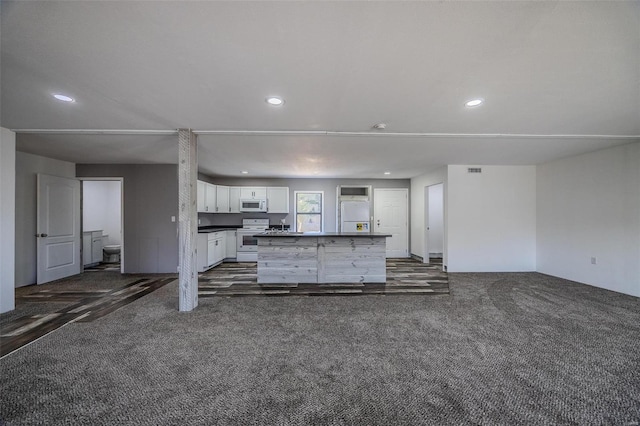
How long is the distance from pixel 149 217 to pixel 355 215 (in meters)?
5.58

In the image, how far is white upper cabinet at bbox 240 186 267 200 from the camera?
24.5ft

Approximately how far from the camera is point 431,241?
27.0 ft

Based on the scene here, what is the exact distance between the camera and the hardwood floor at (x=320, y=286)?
434 centimetres

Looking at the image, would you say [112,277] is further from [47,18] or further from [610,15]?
[610,15]

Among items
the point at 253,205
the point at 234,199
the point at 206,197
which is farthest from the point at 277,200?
the point at 206,197

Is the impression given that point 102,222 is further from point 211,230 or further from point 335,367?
point 335,367

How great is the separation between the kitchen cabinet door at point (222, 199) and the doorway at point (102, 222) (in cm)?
257

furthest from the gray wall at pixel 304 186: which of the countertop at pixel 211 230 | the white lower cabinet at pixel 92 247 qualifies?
the white lower cabinet at pixel 92 247

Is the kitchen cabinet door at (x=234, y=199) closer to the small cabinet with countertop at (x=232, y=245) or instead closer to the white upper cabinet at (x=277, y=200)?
the small cabinet with countertop at (x=232, y=245)

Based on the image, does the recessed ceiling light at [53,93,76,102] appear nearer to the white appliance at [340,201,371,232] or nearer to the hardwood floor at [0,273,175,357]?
the hardwood floor at [0,273,175,357]

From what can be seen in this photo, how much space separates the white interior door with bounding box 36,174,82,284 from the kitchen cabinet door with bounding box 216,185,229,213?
3028 millimetres

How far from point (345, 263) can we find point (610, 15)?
4.30 metres

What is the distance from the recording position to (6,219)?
11.1 ft

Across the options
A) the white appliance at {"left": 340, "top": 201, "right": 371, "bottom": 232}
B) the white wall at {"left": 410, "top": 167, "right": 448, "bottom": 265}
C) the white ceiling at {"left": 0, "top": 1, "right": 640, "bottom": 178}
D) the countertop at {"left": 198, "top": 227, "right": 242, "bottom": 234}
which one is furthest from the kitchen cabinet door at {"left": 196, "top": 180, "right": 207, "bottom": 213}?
the white wall at {"left": 410, "top": 167, "right": 448, "bottom": 265}
